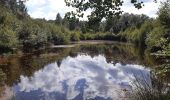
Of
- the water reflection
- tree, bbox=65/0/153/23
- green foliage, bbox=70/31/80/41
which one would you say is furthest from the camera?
green foliage, bbox=70/31/80/41

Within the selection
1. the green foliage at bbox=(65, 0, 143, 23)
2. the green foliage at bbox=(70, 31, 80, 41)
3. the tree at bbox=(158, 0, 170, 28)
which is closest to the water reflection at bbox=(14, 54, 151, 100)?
the tree at bbox=(158, 0, 170, 28)

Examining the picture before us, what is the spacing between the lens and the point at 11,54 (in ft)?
170

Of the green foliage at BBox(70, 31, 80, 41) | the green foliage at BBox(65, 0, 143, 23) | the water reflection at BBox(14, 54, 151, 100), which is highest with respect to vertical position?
the green foliage at BBox(65, 0, 143, 23)

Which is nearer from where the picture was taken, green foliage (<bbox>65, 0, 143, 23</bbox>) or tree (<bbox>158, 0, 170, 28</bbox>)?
green foliage (<bbox>65, 0, 143, 23</bbox>)

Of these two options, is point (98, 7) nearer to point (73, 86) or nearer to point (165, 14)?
point (73, 86)

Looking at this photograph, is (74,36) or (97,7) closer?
(97,7)

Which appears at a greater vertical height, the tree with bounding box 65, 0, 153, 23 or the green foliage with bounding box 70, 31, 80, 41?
the tree with bounding box 65, 0, 153, 23

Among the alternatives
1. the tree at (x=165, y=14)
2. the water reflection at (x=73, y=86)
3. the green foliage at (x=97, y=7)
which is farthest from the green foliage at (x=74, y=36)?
the green foliage at (x=97, y=7)

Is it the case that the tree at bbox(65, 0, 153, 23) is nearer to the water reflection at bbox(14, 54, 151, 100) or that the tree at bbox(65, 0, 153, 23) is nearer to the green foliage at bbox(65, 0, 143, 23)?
the green foliage at bbox(65, 0, 143, 23)

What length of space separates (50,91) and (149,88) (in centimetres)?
1709

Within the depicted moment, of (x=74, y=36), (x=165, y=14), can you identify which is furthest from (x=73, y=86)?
(x=74, y=36)

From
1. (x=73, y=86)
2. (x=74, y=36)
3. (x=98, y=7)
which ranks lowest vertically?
(x=74, y=36)

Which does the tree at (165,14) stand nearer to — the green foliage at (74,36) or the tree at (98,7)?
the tree at (98,7)

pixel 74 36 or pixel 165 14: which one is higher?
pixel 165 14
